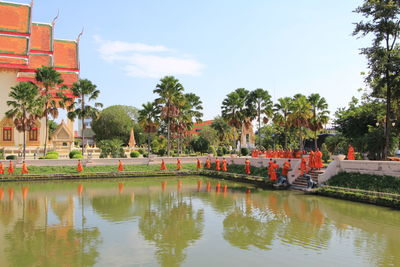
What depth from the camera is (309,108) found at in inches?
1464

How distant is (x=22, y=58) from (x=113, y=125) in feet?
80.5

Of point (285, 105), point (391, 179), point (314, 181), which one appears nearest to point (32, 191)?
point (314, 181)

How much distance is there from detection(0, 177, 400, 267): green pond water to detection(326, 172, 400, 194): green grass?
4.89ft

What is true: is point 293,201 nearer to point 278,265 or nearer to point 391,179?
point 391,179

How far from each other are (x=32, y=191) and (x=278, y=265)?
17382 mm

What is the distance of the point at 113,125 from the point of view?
64.9m

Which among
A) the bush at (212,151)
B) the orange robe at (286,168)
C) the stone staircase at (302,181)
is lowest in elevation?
the stone staircase at (302,181)

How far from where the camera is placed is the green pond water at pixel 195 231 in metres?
8.74

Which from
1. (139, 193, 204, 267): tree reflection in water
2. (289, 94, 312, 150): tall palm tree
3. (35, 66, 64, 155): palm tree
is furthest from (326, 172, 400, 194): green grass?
(35, 66, 64, 155): palm tree

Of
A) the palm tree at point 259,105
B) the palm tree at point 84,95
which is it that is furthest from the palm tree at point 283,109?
the palm tree at point 84,95

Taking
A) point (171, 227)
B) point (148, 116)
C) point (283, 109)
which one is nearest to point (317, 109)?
point (283, 109)

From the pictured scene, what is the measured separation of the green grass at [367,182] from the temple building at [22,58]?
30584 mm

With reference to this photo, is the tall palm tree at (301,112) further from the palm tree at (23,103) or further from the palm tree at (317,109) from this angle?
the palm tree at (23,103)

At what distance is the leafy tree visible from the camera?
64.8m
